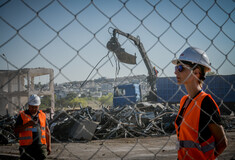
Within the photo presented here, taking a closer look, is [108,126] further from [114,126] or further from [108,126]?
[114,126]

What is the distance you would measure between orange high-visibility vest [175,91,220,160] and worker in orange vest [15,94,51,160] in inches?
102

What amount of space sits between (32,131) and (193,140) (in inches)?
116

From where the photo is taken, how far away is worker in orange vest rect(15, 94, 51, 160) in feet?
11.9

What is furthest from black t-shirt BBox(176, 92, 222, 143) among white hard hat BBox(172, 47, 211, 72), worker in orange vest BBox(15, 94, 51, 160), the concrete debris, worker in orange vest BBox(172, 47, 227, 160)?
the concrete debris

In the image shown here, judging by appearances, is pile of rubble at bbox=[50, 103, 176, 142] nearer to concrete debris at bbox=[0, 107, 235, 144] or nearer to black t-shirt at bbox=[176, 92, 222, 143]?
concrete debris at bbox=[0, 107, 235, 144]

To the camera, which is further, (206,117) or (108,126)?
(108,126)

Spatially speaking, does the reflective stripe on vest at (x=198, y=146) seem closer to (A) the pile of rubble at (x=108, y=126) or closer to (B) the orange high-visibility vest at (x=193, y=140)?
(B) the orange high-visibility vest at (x=193, y=140)

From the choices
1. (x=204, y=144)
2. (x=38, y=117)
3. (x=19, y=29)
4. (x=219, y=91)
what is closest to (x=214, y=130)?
(x=204, y=144)

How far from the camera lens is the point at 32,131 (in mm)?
3707

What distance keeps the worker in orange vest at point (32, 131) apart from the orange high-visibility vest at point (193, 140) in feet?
8.52

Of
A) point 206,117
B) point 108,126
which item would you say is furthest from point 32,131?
point 108,126

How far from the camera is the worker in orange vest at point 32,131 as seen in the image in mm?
3613

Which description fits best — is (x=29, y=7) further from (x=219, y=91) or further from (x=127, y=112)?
(x=219, y=91)

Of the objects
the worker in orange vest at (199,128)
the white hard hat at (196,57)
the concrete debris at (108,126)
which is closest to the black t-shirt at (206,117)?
the worker in orange vest at (199,128)
